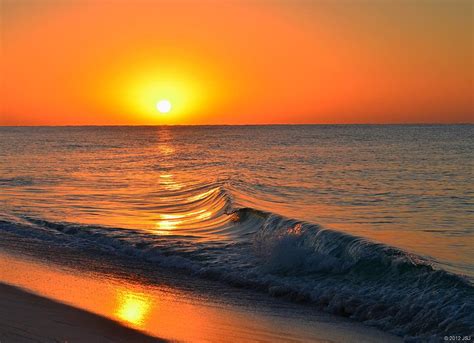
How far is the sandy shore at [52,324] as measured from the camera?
24.5 ft

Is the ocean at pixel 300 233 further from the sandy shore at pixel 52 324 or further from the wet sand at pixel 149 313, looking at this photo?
the sandy shore at pixel 52 324

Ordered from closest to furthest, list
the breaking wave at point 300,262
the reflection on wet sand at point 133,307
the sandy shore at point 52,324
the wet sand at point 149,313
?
the sandy shore at point 52,324
the wet sand at point 149,313
the reflection on wet sand at point 133,307
the breaking wave at point 300,262

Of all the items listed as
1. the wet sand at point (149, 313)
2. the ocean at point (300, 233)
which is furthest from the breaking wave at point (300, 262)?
the wet sand at point (149, 313)

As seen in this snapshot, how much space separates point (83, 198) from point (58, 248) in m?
9.54

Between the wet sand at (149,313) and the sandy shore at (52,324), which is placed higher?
the sandy shore at (52,324)

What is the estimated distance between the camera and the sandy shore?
7.45 m

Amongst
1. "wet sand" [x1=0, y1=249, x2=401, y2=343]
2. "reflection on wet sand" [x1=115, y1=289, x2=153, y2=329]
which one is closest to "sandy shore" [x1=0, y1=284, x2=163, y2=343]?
"wet sand" [x1=0, y1=249, x2=401, y2=343]

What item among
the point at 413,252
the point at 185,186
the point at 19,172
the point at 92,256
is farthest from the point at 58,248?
the point at 19,172

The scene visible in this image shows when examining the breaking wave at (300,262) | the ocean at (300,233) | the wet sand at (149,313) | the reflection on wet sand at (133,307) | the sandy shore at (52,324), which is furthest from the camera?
the ocean at (300,233)

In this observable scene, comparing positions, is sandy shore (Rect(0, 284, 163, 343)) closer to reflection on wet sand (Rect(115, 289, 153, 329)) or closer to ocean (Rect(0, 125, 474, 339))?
reflection on wet sand (Rect(115, 289, 153, 329))

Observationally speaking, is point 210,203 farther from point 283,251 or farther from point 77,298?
point 77,298

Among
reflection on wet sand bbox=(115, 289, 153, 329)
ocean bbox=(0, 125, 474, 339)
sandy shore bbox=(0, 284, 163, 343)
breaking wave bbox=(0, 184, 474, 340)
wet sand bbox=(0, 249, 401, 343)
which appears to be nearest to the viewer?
sandy shore bbox=(0, 284, 163, 343)

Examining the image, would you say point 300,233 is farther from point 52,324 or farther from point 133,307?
point 52,324

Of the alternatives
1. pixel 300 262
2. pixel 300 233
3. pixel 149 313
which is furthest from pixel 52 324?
pixel 300 233
